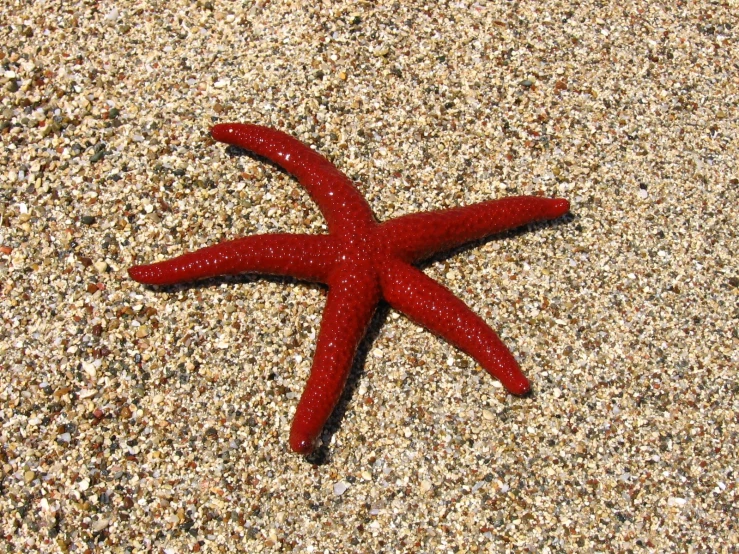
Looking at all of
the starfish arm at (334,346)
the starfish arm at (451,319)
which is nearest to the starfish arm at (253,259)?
the starfish arm at (334,346)

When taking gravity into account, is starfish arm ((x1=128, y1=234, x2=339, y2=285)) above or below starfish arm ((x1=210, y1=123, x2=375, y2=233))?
below

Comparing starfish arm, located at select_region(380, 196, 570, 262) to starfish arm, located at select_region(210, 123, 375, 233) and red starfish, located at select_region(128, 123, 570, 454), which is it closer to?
red starfish, located at select_region(128, 123, 570, 454)

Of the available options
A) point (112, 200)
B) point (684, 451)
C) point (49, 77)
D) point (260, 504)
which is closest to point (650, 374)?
point (684, 451)

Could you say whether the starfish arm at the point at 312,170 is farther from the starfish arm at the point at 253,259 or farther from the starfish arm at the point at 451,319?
the starfish arm at the point at 451,319

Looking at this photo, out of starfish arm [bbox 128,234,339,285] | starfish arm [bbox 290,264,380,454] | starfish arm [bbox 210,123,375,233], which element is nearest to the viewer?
starfish arm [bbox 290,264,380,454]

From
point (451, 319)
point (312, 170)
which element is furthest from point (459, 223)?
point (312, 170)

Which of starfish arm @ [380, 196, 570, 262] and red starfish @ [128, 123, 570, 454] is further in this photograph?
starfish arm @ [380, 196, 570, 262]

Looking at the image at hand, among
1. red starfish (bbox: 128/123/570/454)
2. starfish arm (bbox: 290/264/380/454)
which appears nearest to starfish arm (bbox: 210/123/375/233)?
red starfish (bbox: 128/123/570/454)

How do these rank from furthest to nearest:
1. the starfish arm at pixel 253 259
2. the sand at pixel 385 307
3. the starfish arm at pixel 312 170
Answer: the starfish arm at pixel 312 170, the starfish arm at pixel 253 259, the sand at pixel 385 307
